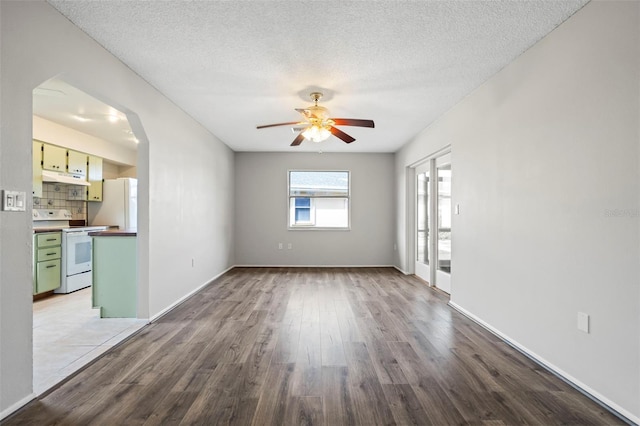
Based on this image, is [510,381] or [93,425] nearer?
[93,425]

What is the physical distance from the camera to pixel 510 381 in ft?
7.14

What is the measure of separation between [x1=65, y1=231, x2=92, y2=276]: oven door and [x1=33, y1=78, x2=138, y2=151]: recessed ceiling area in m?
1.62

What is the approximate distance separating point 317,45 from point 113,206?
5.05 meters

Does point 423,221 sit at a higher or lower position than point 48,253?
higher

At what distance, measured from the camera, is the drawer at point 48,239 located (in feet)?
13.8

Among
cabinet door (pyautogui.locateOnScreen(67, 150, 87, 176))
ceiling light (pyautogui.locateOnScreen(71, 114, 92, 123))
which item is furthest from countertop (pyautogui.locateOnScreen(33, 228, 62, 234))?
ceiling light (pyautogui.locateOnScreen(71, 114, 92, 123))

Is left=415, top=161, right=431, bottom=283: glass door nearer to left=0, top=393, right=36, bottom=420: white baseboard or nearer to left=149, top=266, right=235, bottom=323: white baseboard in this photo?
left=149, top=266, right=235, bottom=323: white baseboard

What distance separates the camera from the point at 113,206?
5.86 meters

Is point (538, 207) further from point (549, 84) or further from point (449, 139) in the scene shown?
point (449, 139)

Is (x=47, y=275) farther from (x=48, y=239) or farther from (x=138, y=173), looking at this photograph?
(x=138, y=173)

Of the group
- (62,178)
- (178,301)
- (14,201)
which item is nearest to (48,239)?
(62,178)

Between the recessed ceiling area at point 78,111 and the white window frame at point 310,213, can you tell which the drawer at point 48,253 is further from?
the white window frame at point 310,213

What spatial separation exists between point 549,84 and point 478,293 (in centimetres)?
205

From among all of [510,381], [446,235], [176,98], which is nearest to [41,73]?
[176,98]
